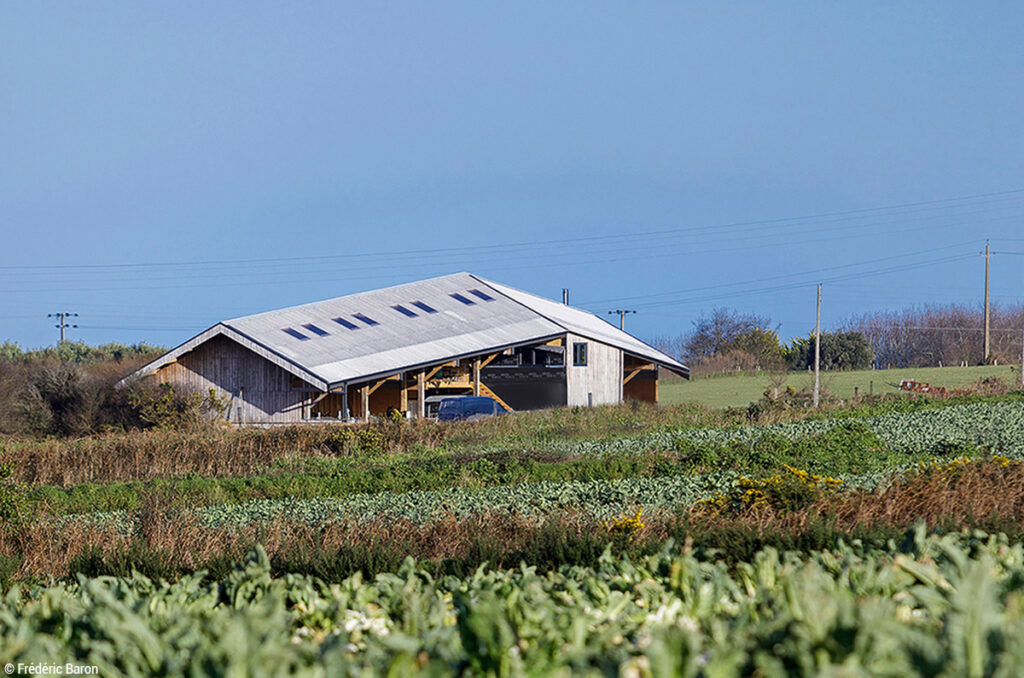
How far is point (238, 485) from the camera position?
1499 cm

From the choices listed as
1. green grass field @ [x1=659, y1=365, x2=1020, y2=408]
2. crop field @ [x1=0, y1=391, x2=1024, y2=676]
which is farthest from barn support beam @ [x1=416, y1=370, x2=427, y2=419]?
green grass field @ [x1=659, y1=365, x2=1020, y2=408]

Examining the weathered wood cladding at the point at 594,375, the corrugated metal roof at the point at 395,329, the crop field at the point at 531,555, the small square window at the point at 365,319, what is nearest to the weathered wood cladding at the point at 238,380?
the corrugated metal roof at the point at 395,329

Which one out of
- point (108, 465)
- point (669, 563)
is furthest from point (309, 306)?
point (669, 563)

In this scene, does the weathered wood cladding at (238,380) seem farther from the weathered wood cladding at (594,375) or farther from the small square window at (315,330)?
the weathered wood cladding at (594,375)

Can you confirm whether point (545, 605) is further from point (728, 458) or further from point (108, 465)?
point (108, 465)

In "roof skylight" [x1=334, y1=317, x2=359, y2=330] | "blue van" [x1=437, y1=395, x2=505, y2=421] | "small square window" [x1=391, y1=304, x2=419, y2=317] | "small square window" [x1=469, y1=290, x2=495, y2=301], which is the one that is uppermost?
"small square window" [x1=469, y1=290, x2=495, y2=301]

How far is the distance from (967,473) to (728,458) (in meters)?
4.82

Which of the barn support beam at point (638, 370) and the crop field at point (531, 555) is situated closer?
the crop field at point (531, 555)

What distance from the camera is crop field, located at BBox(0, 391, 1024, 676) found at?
2.51 meters

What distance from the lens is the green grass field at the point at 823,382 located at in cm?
4806

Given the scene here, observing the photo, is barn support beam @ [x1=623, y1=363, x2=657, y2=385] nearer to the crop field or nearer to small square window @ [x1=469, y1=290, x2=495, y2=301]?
small square window @ [x1=469, y1=290, x2=495, y2=301]

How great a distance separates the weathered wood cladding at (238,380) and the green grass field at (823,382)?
2052 centimetres

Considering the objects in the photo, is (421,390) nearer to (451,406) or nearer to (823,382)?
(451,406)

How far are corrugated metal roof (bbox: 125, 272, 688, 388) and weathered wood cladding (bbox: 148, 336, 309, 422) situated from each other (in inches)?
35.2
